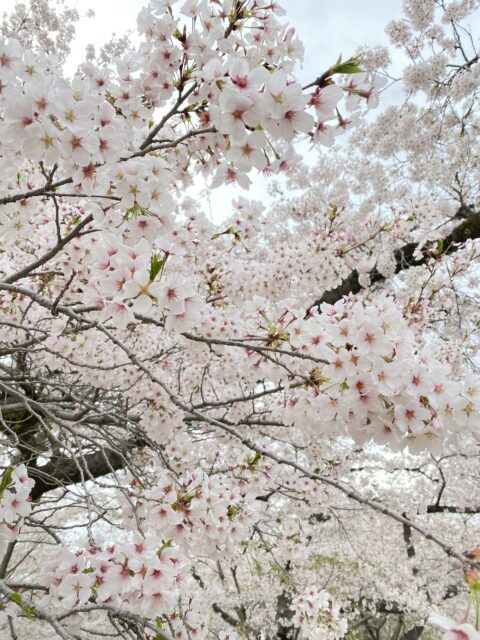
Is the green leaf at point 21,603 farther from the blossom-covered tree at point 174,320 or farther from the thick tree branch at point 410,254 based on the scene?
the thick tree branch at point 410,254

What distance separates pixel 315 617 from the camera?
3.09m

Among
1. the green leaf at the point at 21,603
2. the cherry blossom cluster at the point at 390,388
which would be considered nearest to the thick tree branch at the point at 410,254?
the cherry blossom cluster at the point at 390,388

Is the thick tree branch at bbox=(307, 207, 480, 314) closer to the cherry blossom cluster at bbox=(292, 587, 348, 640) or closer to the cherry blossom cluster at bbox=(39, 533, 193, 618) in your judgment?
the cherry blossom cluster at bbox=(292, 587, 348, 640)

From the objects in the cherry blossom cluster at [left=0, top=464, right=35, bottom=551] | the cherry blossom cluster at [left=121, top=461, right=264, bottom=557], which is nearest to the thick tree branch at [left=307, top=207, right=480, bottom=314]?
the cherry blossom cluster at [left=121, top=461, right=264, bottom=557]

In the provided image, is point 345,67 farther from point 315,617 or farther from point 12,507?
point 315,617

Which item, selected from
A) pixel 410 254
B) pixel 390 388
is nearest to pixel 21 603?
pixel 390 388

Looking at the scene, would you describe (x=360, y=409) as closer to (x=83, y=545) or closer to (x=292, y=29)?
(x=83, y=545)

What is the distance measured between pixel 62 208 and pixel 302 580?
7938 mm

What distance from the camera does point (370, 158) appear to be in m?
8.05

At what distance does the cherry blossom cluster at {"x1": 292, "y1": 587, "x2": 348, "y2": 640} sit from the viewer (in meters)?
3.03

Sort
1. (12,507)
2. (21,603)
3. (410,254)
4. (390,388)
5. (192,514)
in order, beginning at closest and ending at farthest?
(390,388)
(21,603)
(12,507)
(192,514)
(410,254)

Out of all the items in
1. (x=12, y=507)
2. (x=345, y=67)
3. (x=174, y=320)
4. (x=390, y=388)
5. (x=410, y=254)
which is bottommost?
(x=12, y=507)

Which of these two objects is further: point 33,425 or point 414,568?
point 414,568

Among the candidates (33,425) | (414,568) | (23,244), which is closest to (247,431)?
(33,425)
